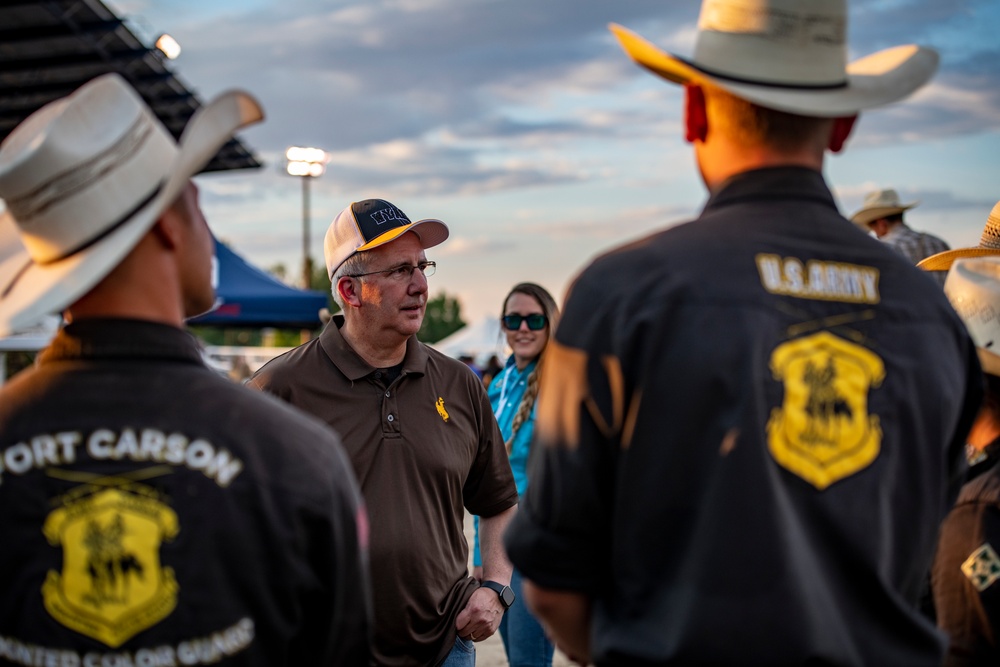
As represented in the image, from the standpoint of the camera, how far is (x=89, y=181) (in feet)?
6.15

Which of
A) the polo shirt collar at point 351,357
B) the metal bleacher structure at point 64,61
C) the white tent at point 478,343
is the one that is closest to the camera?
the polo shirt collar at point 351,357

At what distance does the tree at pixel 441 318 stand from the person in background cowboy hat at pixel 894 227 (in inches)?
2960

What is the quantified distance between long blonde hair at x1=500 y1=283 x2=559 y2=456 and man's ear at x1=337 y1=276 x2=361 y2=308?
157 cm

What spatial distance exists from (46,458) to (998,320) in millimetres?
2315

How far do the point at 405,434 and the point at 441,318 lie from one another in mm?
95885

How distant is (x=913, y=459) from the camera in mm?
1968

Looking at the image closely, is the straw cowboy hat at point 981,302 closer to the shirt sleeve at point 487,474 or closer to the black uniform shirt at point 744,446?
the black uniform shirt at point 744,446

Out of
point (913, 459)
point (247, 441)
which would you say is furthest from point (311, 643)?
point (913, 459)

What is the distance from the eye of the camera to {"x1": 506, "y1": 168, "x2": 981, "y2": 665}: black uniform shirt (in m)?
1.80

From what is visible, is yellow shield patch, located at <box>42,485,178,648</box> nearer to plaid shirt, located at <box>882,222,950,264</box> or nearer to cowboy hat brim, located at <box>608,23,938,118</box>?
cowboy hat brim, located at <box>608,23,938,118</box>

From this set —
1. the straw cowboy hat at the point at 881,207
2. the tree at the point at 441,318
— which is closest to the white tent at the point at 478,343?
the straw cowboy hat at the point at 881,207

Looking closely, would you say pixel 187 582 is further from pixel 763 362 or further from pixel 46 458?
pixel 763 362

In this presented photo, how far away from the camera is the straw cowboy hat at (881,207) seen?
7.71 meters

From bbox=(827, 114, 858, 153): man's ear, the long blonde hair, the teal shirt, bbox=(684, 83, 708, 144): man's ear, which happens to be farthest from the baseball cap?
bbox=(827, 114, 858, 153): man's ear
